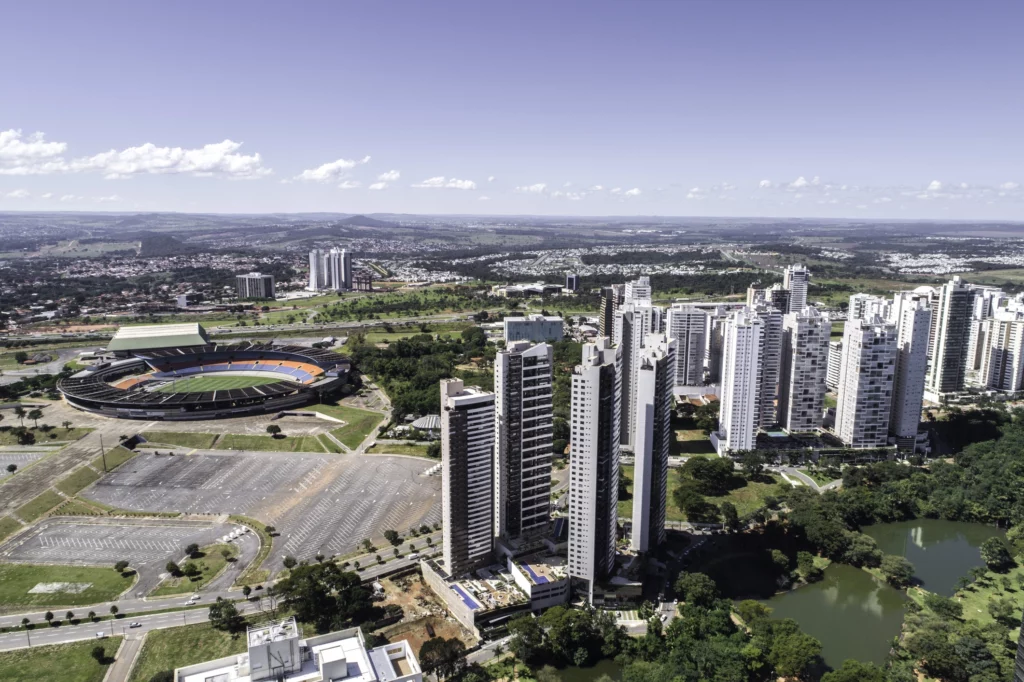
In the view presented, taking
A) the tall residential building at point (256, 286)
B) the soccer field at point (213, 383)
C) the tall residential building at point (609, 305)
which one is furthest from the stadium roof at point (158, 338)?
the tall residential building at point (256, 286)

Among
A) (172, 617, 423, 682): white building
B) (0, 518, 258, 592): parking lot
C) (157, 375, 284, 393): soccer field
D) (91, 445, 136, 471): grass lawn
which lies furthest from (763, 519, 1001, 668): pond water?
(157, 375, 284, 393): soccer field

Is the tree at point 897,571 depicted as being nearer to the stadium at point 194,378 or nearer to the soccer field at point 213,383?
the stadium at point 194,378

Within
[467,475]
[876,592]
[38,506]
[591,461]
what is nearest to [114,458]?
[38,506]

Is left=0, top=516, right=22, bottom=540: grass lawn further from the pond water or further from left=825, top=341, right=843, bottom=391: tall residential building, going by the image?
left=825, top=341, right=843, bottom=391: tall residential building

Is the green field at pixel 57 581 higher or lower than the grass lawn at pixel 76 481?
A: lower

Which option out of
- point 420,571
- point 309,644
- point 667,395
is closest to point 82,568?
point 420,571
